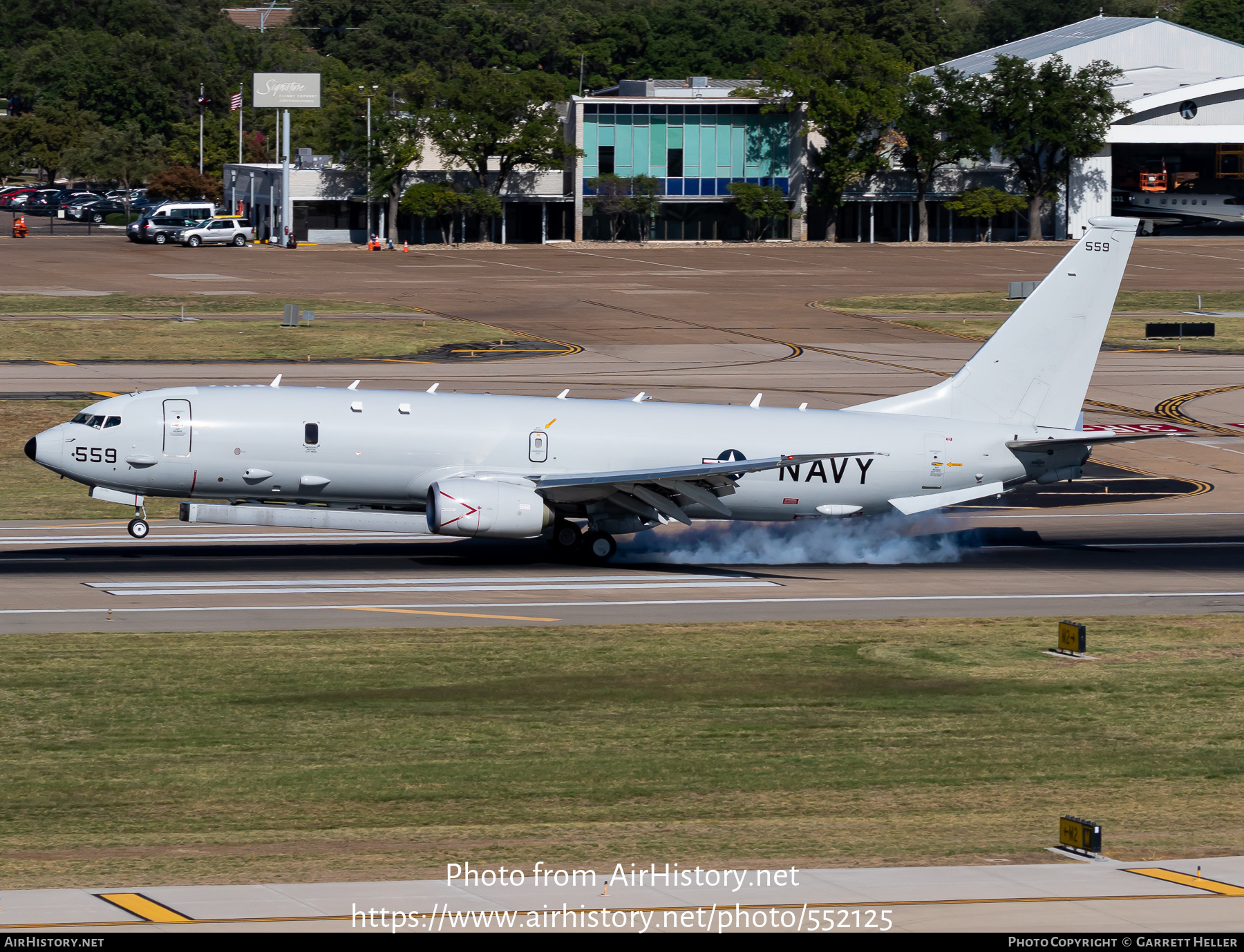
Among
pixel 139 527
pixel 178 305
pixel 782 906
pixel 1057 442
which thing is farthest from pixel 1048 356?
pixel 178 305

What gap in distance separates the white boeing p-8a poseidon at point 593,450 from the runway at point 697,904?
70.6 ft

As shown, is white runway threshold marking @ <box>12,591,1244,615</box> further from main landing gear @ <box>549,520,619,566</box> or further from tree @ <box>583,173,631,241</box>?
tree @ <box>583,173,631,241</box>

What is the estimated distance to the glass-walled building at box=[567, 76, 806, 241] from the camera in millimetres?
170750

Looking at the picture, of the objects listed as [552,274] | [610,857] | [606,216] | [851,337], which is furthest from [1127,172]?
[610,857]

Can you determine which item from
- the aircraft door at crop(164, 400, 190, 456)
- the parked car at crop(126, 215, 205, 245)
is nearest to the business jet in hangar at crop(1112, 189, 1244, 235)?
the parked car at crop(126, 215, 205, 245)

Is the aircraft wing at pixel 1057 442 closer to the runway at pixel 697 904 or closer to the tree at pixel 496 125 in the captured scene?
the runway at pixel 697 904

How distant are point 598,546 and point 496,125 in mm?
125894

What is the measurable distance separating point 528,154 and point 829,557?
12510cm

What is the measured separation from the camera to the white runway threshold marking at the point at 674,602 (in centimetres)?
3609

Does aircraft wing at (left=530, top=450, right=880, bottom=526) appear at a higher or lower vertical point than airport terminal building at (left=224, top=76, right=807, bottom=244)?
lower

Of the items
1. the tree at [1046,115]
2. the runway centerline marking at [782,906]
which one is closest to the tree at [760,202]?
the tree at [1046,115]

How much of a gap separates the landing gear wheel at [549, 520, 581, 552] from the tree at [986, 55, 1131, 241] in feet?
466

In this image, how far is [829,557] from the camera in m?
45.5
